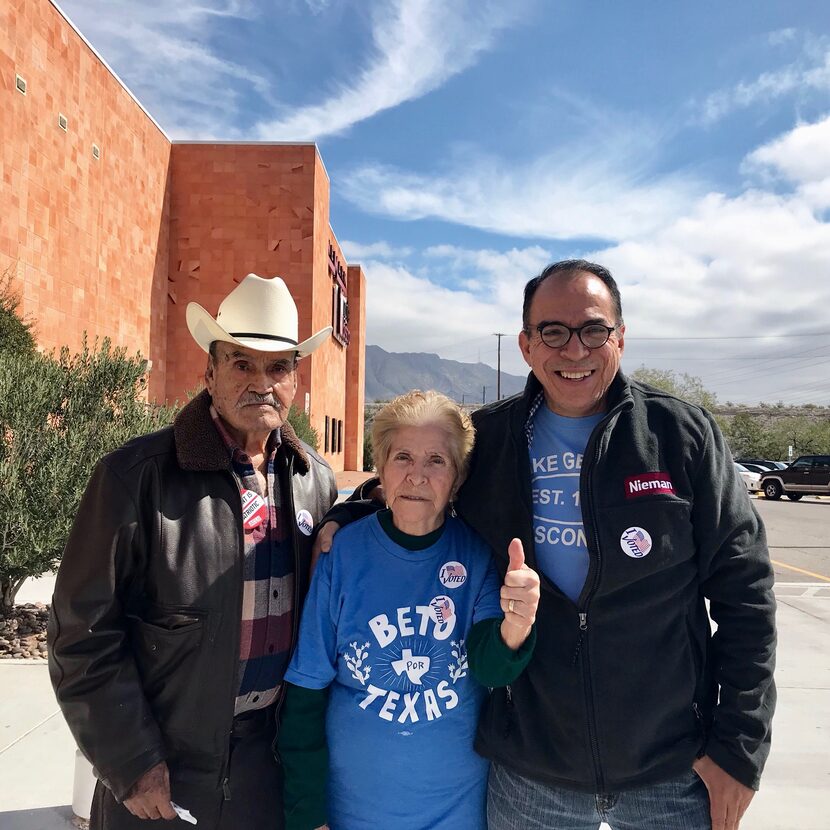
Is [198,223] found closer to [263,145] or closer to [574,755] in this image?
[263,145]

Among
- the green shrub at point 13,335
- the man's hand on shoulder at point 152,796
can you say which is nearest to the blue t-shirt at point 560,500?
the man's hand on shoulder at point 152,796

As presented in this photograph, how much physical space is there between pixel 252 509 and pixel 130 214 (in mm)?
18691

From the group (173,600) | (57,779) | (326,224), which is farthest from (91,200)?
(173,600)

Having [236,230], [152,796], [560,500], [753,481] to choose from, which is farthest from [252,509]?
[753,481]

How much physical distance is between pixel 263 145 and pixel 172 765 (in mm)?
23077

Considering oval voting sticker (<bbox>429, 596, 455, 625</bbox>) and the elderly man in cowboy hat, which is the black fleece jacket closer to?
oval voting sticker (<bbox>429, 596, 455, 625</bbox>)

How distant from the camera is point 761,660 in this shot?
1.98m

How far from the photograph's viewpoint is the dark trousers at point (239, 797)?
6.60ft

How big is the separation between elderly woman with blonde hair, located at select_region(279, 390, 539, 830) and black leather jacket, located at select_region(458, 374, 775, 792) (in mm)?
136

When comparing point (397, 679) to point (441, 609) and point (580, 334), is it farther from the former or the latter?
point (580, 334)

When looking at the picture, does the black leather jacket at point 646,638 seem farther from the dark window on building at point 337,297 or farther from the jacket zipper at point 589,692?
the dark window on building at point 337,297

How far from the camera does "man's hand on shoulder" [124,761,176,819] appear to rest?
194 cm

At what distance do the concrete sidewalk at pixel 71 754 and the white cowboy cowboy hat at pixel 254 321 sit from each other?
2.47 m

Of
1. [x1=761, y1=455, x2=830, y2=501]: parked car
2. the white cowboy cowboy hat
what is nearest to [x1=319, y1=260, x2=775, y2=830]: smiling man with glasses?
the white cowboy cowboy hat
